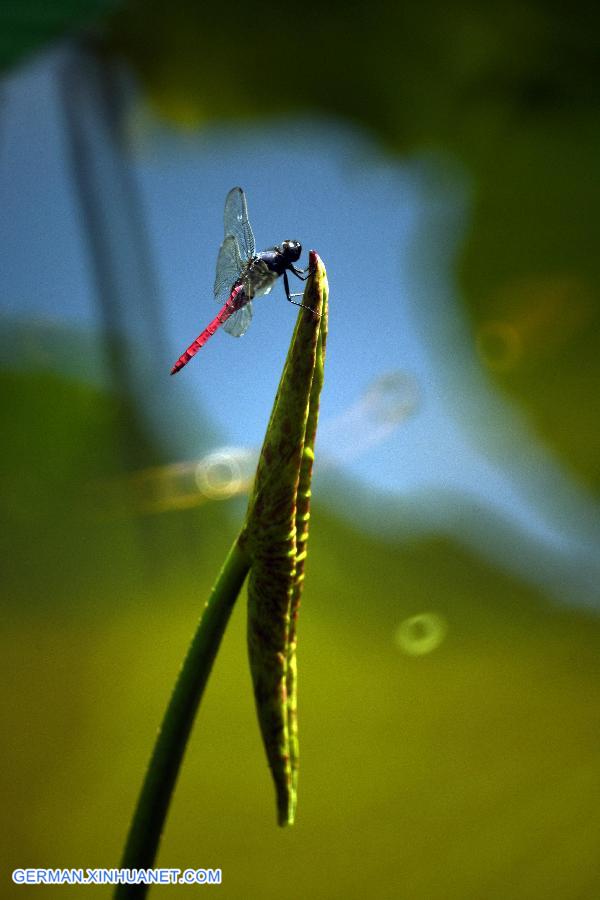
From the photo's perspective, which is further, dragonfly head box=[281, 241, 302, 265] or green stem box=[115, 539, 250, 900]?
dragonfly head box=[281, 241, 302, 265]

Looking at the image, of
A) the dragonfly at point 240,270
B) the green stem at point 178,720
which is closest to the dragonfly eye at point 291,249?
the dragonfly at point 240,270

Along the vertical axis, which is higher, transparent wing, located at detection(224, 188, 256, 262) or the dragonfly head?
transparent wing, located at detection(224, 188, 256, 262)

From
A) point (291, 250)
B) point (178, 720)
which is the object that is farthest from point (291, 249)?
point (178, 720)

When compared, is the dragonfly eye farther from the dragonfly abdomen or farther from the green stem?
the green stem

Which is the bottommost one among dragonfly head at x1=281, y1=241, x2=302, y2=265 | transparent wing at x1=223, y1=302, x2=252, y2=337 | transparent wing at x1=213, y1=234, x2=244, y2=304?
dragonfly head at x1=281, y1=241, x2=302, y2=265

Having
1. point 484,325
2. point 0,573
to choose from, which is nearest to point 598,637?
point 484,325

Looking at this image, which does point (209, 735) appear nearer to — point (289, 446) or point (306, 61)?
point (289, 446)

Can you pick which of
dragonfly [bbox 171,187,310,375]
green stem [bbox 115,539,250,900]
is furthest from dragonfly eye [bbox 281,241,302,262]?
green stem [bbox 115,539,250,900]
